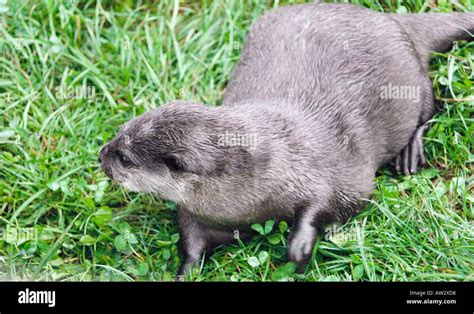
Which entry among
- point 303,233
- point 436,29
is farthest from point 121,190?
point 436,29

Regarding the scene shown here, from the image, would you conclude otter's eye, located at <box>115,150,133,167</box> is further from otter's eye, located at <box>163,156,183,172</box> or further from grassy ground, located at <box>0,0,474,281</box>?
grassy ground, located at <box>0,0,474,281</box>

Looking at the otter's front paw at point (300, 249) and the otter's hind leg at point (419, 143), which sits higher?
the otter's hind leg at point (419, 143)

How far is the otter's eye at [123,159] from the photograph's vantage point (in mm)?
3016

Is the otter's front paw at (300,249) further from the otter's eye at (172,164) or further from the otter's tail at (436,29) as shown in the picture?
the otter's tail at (436,29)

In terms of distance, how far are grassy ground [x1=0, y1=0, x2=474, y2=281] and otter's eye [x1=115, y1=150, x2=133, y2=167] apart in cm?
36

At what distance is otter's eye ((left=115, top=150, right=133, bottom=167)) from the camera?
3016 millimetres
